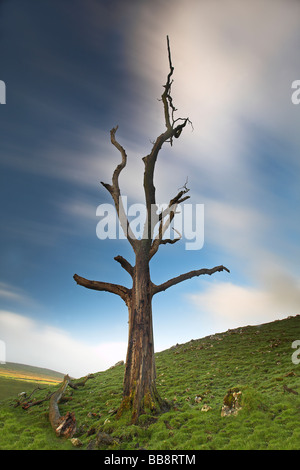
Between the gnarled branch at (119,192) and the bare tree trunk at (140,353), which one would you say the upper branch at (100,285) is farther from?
the gnarled branch at (119,192)

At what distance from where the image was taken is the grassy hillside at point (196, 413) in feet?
37.1

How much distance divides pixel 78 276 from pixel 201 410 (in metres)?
10.5

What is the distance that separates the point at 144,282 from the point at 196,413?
742cm

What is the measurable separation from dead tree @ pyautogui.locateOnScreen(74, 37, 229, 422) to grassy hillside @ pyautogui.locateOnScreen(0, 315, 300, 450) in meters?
1.43

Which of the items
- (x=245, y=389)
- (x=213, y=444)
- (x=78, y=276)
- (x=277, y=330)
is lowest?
(x=213, y=444)

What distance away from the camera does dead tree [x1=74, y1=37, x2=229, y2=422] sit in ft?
49.4

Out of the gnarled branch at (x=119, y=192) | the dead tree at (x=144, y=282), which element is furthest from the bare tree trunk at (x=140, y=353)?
the gnarled branch at (x=119, y=192)

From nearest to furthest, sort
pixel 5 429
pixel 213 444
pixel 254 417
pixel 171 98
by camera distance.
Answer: pixel 213 444 < pixel 254 417 < pixel 5 429 < pixel 171 98

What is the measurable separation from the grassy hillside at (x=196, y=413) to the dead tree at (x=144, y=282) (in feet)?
→ 4.70

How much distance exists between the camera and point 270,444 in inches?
399

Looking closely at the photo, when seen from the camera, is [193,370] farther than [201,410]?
Yes

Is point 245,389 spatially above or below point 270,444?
above
